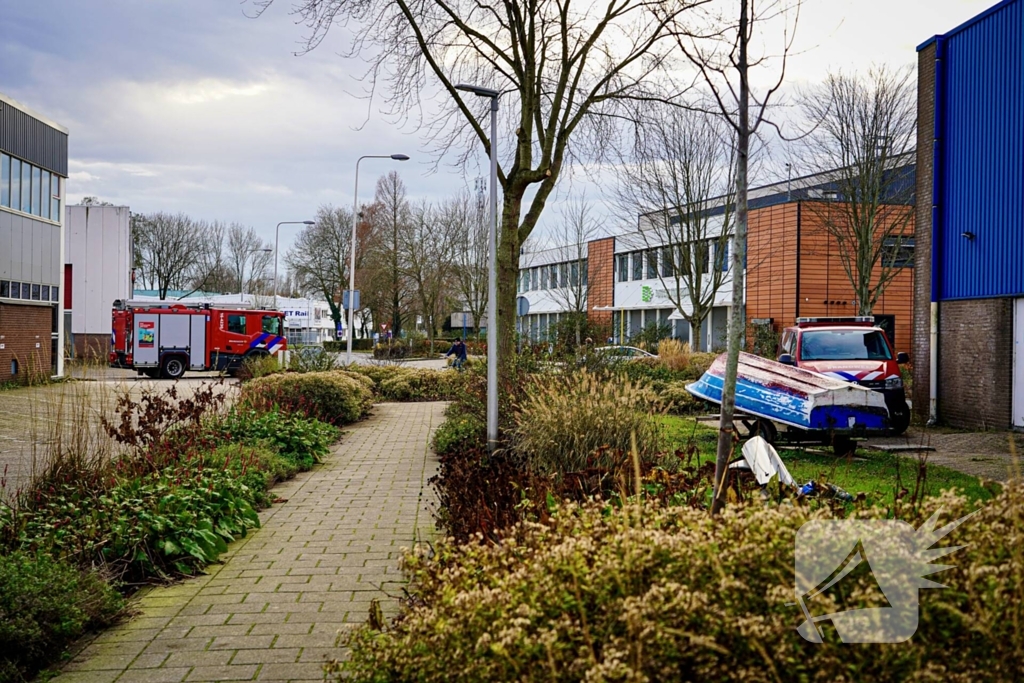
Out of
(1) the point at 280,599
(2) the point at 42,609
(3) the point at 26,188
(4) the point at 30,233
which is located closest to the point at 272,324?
(4) the point at 30,233

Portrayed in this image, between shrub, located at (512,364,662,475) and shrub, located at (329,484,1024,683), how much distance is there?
11.9 feet

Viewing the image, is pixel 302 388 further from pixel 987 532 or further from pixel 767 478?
pixel 987 532

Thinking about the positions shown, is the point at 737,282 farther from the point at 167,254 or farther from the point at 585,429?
the point at 167,254

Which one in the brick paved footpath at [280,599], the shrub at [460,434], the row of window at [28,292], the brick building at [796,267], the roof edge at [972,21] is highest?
the roof edge at [972,21]

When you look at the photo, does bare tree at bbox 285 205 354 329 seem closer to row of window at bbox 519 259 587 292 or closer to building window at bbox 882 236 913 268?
row of window at bbox 519 259 587 292

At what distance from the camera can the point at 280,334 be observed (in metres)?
37.0

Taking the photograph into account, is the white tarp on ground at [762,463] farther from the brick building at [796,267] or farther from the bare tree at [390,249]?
the bare tree at [390,249]

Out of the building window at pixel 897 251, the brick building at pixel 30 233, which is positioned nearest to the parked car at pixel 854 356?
the building window at pixel 897 251

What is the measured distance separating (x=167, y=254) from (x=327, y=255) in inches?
712

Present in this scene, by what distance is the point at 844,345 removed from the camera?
16.1 meters

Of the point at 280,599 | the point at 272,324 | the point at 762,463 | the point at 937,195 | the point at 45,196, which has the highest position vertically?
the point at 45,196

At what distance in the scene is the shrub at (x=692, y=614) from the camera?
8.78ft

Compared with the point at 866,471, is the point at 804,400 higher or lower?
higher

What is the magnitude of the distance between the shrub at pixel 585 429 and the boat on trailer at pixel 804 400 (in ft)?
13.7
